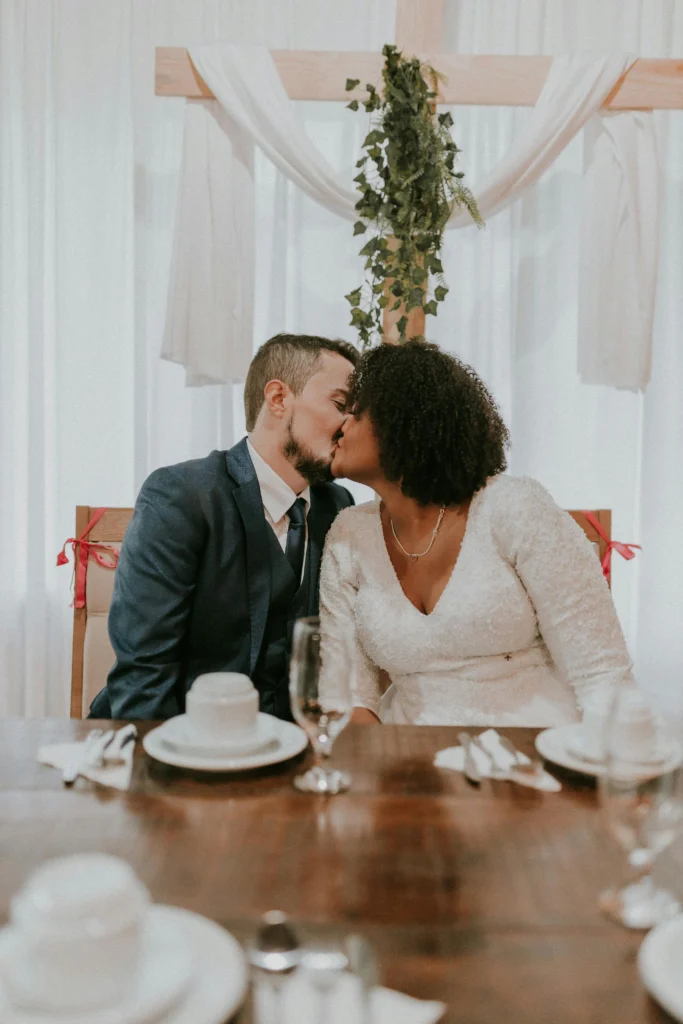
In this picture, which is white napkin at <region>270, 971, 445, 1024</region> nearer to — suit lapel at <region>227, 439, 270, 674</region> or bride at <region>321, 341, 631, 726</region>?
bride at <region>321, 341, 631, 726</region>

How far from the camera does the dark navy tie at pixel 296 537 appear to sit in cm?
195

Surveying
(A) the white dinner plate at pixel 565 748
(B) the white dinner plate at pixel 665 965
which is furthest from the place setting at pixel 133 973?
(A) the white dinner plate at pixel 565 748

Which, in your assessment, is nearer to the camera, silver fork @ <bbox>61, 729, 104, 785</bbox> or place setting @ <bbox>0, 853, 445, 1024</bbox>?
place setting @ <bbox>0, 853, 445, 1024</bbox>

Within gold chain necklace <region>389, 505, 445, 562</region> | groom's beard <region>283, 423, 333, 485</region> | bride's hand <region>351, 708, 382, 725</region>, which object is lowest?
bride's hand <region>351, 708, 382, 725</region>

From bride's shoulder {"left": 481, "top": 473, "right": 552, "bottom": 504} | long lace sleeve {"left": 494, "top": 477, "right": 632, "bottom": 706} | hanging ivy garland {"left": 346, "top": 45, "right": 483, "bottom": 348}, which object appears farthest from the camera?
hanging ivy garland {"left": 346, "top": 45, "right": 483, "bottom": 348}

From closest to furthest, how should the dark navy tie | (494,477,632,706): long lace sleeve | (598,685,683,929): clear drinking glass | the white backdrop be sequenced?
(598,685,683,929): clear drinking glass < (494,477,632,706): long lace sleeve < the dark navy tie < the white backdrop

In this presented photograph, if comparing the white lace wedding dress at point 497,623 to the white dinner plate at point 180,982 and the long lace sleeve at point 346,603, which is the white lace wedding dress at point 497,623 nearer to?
the long lace sleeve at point 346,603

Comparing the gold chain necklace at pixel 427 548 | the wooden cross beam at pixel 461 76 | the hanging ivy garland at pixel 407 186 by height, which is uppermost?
the wooden cross beam at pixel 461 76

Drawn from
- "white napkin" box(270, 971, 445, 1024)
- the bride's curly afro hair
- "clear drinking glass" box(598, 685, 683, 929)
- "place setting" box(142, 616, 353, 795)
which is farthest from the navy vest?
"white napkin" box(270, 971, 445, 1024)

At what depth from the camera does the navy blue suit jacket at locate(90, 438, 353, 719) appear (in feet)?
5.80

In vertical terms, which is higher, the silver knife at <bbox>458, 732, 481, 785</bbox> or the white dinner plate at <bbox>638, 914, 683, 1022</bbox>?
the white dinner plate at <bbox>638, 914, 683, 1022</bbox>

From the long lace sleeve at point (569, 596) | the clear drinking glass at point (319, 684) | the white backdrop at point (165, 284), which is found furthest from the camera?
the white backdrop at point (165, 284)

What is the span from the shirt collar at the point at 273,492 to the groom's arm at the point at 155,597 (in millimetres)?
178

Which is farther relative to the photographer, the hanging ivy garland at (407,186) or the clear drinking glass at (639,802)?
the hanging ivy garland at (407,186)
